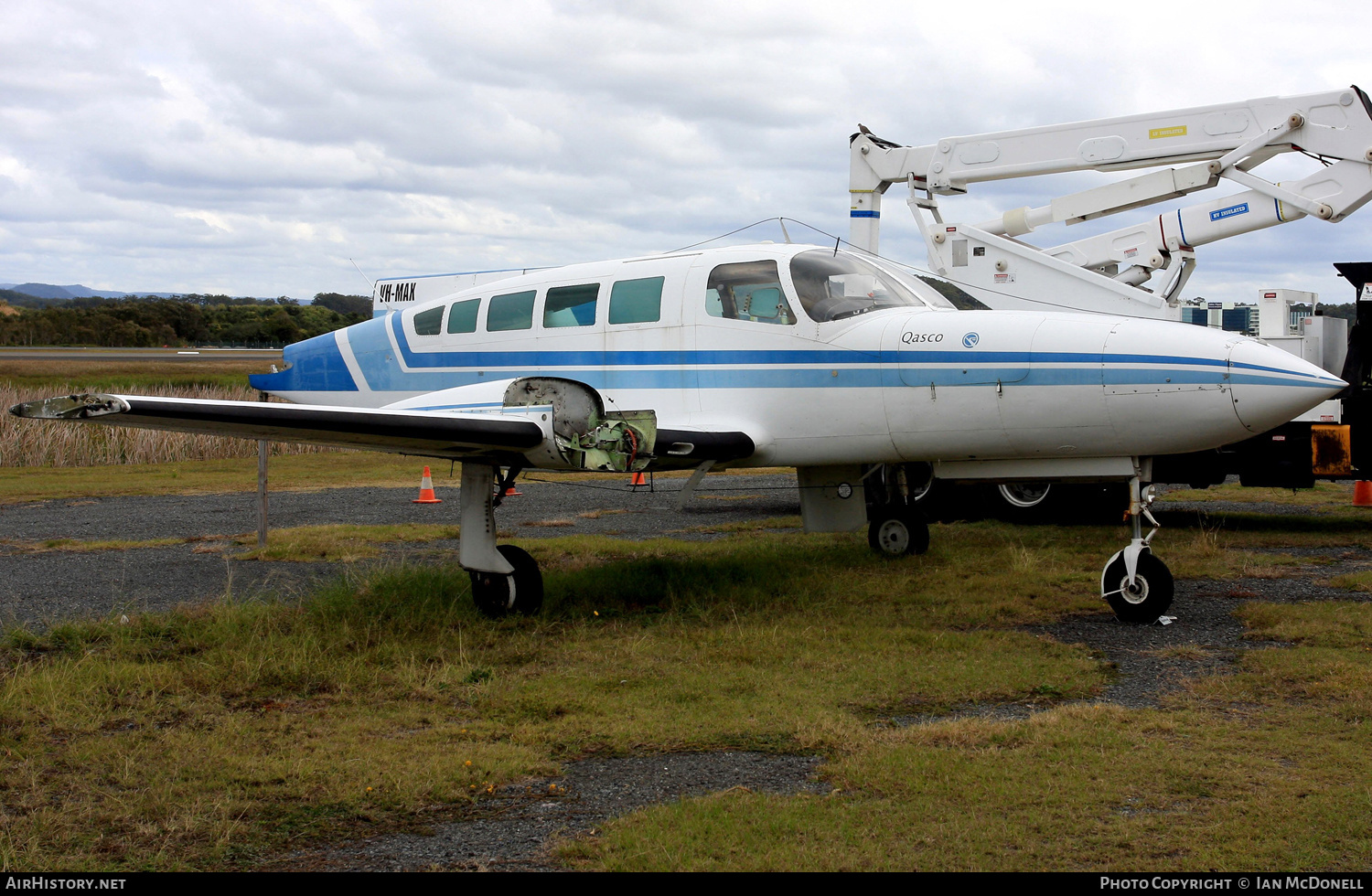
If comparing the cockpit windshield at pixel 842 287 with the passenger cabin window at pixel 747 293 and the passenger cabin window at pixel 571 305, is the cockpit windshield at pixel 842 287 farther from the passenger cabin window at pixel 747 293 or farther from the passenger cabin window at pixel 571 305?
the passenger cabin window at pixel 571 305

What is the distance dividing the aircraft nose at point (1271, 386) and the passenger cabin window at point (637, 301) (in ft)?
14.1

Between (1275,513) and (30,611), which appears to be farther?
(1275,513)

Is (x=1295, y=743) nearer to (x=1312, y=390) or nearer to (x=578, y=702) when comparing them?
(x=1312, y=390)

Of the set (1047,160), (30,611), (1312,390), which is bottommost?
(30,611)

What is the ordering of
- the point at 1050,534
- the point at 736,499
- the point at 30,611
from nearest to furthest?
the point at 30,611 < the point at 1050,534 < the point at 736,499

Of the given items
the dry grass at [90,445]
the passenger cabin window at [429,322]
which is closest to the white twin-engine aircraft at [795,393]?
the passenger cabin window at [429,322]

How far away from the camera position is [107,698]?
243 inches

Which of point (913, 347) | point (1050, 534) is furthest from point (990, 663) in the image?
point (1050, 534)

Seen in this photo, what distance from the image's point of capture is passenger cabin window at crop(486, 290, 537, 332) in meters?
9.64

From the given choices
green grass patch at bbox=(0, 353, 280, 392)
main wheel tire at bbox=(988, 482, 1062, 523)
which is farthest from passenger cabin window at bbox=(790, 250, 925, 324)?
green grass patch at bbox=(0, 353, 280, 392)

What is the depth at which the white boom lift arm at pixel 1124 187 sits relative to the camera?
1237 centimetres

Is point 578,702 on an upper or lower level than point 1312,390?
lower

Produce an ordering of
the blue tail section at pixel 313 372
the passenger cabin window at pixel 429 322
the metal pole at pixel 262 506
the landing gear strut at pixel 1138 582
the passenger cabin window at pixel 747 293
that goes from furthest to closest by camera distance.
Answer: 1. the metal pole at pixel 262 506
2. the blue tail section at pixel 313 372
3. the passenger cabin window at pixel 429 322
4. the passenger cabin window at pixel 747 293
5. the landing gear strut at pixel 1138 582

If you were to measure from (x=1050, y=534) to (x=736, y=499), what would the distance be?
614 cm
